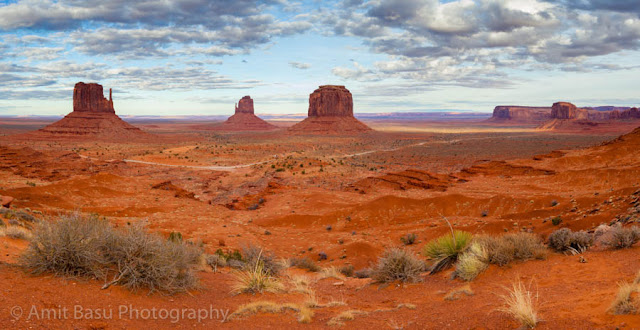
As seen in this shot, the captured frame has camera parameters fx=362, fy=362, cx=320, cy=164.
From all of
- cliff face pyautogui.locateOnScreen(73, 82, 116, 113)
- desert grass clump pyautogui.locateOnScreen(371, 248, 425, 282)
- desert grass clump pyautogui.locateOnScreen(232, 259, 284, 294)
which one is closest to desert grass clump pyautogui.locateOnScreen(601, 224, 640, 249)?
desert grass clump pyautogui.locateOnScreen(371, 248, 425, 282)

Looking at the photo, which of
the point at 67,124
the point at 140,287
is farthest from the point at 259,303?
the point at 67,124

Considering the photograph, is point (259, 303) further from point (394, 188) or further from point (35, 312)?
point (394, 188)

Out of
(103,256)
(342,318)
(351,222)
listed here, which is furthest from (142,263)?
(351,222)

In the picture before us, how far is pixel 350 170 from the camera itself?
3491 cm

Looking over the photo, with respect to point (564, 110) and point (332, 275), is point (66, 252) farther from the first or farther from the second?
point (564, 110)

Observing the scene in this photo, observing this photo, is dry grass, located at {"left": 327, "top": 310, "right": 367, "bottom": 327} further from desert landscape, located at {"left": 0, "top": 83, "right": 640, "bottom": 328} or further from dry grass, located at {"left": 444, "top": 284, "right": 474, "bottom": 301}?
dry grass, located at {"left": 444, "top": 284, "right": 474, "bottom": 301}

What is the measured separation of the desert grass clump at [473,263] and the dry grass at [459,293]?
1.86ft

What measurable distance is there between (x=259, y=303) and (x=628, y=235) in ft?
22.8

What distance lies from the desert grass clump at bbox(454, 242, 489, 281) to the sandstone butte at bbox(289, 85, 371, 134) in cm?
10545

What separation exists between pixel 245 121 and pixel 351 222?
509 ft

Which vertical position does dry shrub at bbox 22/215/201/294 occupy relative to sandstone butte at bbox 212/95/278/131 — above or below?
below

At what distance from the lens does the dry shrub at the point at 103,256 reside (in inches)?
236

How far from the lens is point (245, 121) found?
549ft

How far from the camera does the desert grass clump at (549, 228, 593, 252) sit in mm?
7391
